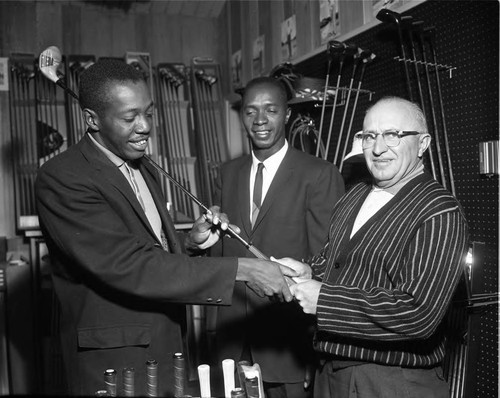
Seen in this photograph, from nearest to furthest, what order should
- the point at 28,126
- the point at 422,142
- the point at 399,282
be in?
the point at 399,282 → the point at 422,142 → the point at 28,126

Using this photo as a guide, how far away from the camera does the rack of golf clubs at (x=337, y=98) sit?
3.07m

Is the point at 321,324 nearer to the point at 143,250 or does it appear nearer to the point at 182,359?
the point at 182,359

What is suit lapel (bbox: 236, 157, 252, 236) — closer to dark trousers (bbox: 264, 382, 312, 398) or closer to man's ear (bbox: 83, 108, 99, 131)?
dark trousers (bbox: 264, 382, 312, 398)

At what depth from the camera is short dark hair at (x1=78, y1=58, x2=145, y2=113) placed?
190 cm

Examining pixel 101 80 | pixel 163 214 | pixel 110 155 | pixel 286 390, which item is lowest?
pixel 286 390

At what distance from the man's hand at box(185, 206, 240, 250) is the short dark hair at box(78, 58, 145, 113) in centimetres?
58

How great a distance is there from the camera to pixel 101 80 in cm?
191

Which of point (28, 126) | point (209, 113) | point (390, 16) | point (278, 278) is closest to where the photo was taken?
point (278, 278)

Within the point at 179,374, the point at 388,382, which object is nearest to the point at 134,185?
the point at 179,374

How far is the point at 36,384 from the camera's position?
4.19m

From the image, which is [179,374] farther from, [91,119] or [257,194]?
[257,194]

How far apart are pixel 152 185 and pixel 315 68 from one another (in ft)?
6.16

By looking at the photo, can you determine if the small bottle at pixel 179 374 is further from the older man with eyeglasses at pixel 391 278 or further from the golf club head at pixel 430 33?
the golf club head at pixel 430 33

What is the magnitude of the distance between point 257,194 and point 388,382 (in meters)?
1.33
